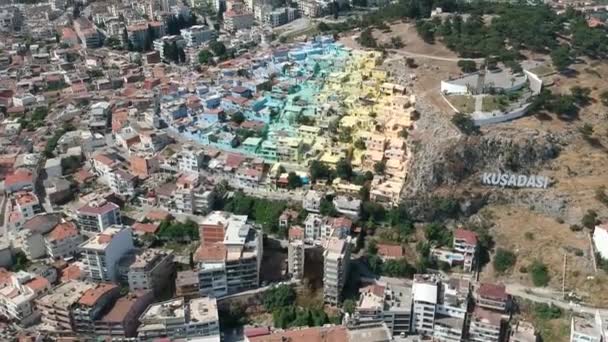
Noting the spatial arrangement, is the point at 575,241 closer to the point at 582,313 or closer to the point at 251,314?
the point at 582,313

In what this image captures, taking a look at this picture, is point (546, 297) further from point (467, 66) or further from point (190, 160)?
point (190, 160)

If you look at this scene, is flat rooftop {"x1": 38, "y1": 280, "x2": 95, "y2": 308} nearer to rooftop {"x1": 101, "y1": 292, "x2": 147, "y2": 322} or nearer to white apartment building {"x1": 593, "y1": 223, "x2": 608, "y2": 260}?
rooftop {"x1": 101, "y1": 292, "x2": 147, "y2": 322}

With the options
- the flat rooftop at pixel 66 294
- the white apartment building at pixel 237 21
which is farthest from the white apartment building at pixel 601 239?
the white apartment building at pixel 237 21

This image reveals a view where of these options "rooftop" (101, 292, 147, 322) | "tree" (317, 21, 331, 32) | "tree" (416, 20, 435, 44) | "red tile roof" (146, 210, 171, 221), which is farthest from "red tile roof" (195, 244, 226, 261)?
"tree" (317, 21, 331, 32)

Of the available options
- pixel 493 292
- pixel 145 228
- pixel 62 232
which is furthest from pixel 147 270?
pixel 493 292

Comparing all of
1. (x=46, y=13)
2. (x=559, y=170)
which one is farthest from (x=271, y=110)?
(x=46, y=13)

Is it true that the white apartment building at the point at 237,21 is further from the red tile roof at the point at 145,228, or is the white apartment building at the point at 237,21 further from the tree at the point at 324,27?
the red tile roof at the point at 145,228
